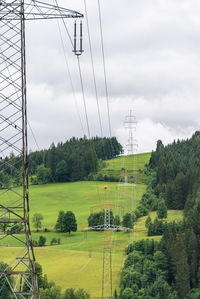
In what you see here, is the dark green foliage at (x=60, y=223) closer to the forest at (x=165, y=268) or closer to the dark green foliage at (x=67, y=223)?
the dark green foliage at (x=67, y=223)

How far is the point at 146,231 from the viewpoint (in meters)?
168

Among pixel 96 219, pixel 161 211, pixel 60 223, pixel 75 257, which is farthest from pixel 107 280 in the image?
pixel 161 211

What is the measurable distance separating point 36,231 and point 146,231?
3335 centimetres

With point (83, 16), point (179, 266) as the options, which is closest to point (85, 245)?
point (179, 266)

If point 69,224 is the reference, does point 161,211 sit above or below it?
above

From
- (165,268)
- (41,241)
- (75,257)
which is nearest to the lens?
(165,268)

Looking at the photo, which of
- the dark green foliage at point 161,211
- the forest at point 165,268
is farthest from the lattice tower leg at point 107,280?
the dark green foliage at point 161,211

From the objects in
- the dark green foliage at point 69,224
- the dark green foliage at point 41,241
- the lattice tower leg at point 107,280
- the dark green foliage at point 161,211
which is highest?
the dark green foliage at point 161,211

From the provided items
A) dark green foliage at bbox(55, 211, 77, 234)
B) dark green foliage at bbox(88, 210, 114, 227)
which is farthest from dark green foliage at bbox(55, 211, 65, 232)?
dark green foliage at bbox(88, 210, 114, 227)

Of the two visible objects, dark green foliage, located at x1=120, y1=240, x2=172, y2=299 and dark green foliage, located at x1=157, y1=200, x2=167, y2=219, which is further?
dark green foliage, located at x1=157, y1=200, x2=167, y2=219

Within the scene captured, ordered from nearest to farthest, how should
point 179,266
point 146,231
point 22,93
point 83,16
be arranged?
point 22,93, point 83,16, point 179,266, point 146,231

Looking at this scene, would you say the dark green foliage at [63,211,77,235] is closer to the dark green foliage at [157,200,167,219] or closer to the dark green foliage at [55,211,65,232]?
the dark green foliage at [55,211,65,232]

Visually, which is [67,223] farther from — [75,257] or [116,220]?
[75,257]

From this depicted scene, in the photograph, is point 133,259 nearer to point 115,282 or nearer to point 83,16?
point 115,282
